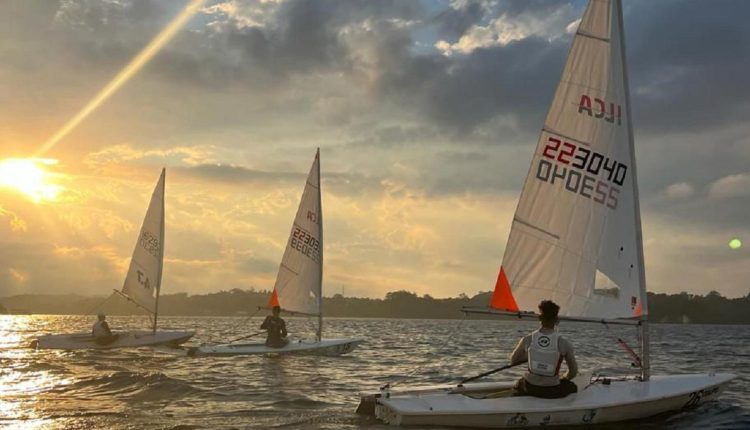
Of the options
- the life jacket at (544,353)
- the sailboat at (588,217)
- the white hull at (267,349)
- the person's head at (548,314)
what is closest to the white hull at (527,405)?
the sailboat at (588,217)

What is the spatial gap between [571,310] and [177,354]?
62.9ft

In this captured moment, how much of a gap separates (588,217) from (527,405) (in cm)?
→ 379

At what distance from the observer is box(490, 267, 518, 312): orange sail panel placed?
42.1ft

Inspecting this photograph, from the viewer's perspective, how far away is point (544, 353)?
11055 mm

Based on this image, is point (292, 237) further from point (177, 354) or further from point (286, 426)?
point (286, 426)

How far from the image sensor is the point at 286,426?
Answer: 11.6 meters

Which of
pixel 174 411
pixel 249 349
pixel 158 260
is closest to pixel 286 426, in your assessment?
pixel 174 411

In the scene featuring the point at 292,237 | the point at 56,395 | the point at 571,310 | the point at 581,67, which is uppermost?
the point at 581,67

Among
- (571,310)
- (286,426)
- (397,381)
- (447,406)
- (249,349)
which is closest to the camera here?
(447,406)

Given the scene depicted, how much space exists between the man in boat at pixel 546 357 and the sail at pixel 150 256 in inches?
912

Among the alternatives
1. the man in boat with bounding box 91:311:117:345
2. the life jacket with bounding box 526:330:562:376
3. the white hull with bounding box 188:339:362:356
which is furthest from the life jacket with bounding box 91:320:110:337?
the life jacket with bounding box 526:330:562:376

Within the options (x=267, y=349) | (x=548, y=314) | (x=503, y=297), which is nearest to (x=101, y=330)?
(x=267, y=349)

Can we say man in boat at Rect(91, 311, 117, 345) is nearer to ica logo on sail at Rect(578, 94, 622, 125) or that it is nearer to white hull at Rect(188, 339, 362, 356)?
white hull at Rect(188, 339, 362, 356)

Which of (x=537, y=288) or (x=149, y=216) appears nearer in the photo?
(x=537, y=288)
